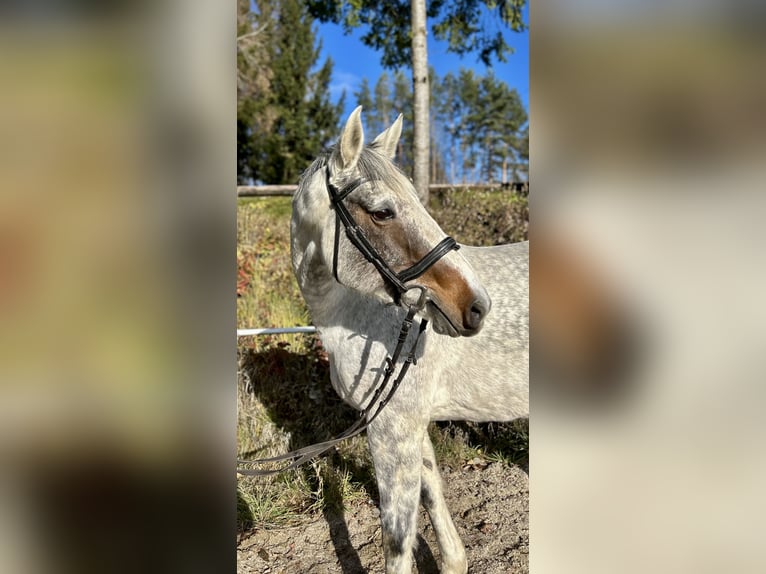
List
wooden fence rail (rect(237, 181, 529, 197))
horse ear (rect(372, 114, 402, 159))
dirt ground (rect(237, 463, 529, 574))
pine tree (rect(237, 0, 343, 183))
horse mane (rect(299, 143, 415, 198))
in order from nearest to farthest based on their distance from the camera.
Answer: horse mane (rect(299, 143, 415, 198)) < horse ear (rect(372, 114, 402, 159)) < dirt ground (rect(237, 463, 529, 574)) < wooden fence rail (rect(237, 181, 529, 197)) < pine tree (rect(237, 0, 343, 183))

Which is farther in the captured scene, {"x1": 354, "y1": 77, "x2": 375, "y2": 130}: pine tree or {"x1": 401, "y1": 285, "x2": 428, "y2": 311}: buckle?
A: {"x1": 354, "y1": 77, "x2": 375, "y2": 130}: pine tree

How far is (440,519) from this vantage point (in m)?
2.26

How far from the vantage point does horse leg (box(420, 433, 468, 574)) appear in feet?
7.34

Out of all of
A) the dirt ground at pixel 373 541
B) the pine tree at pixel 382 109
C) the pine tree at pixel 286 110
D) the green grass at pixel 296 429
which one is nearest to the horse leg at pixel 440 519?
the dirt ground at pixel 373 541

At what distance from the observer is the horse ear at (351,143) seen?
1506 mm

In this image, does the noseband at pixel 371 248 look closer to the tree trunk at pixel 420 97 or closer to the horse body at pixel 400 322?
the horse body at pixel 400 322
